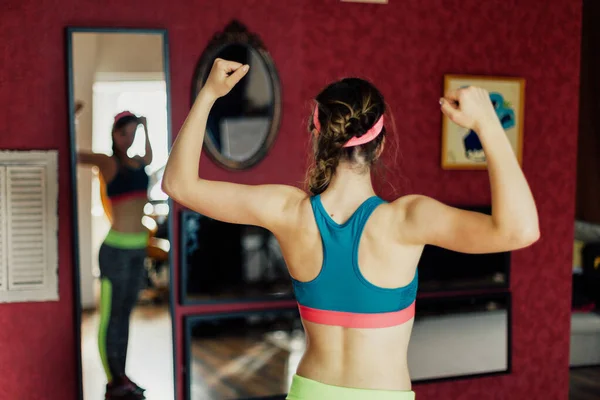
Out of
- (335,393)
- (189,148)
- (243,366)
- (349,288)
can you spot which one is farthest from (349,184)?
(243,366)

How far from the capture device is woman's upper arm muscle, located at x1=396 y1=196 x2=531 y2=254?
1129mm

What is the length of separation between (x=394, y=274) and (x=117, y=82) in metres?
1.49

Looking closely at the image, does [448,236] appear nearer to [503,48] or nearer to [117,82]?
[117,82]

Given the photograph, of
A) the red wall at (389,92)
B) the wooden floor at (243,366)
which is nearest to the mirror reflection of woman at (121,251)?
the red wall at (389,92)

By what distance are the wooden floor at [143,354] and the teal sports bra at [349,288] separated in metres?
1.27

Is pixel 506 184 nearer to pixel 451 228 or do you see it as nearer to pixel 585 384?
pixel 451 228

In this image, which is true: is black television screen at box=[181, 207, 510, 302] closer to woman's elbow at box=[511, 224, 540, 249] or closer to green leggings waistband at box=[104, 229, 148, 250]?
green leggings waistband at box=[104, 229, 148, 250]

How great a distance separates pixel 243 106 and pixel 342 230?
131 cm

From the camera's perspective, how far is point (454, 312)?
2.84 metres

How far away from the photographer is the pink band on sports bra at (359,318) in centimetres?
135

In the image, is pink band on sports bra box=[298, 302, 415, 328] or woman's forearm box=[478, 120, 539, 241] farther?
pink band on sports bra box=[298, 302, 415, 328]

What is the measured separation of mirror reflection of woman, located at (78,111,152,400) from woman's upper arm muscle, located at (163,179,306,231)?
118 centimetres

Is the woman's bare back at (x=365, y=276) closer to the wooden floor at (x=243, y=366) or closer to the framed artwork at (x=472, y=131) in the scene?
the wooden floor at (x=243, y=366)

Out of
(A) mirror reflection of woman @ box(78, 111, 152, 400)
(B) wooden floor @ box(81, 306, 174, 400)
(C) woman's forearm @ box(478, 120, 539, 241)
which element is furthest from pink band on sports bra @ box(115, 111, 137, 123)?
(C) woman's forearm @ box(478, 120, 539, 241)
